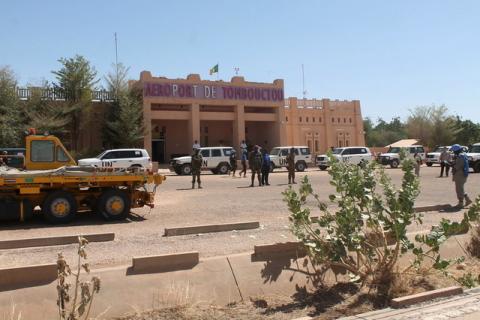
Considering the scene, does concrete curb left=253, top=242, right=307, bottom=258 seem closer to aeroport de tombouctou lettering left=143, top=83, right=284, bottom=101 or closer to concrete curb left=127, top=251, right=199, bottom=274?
concrete curb left=127, top=251, right=199, bottom=274

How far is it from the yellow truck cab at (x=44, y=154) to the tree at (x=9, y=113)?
2278 centimetres

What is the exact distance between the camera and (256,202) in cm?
1566

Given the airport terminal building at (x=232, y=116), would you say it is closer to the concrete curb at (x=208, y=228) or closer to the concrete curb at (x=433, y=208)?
the concrete curb at (x=433, y=208)

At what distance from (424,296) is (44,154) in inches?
395

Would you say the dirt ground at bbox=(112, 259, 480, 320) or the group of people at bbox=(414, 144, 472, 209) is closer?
the dirt ground at bbox=(112, 259, 480, 320)

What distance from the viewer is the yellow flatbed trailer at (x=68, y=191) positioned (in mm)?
11266

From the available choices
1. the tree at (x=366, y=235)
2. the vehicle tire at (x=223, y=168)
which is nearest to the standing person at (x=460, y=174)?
the tree at (x=366, y=235)

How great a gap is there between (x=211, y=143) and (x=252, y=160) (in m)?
24.7

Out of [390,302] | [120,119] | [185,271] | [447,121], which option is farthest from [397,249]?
[447,121]

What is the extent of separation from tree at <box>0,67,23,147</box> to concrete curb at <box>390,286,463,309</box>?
32438 mm

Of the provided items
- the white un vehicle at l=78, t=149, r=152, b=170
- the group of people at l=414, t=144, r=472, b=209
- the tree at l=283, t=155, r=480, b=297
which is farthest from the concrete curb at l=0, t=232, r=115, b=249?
the white un vehicle at l=78, t=149, r=152, b=170

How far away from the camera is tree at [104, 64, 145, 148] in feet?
126

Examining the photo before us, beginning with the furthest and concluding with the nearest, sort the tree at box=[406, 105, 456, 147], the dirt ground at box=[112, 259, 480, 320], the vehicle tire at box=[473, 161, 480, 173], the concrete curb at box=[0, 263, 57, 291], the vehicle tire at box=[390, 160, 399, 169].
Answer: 1. the tree at box=[406, 105, 456, 147]
2. the vehicle tire at box=[390, 160, 399, 169]
3. the vehicle tire at box=[473, 161, 480, 173]
4. the dirt ground at box=[112, 259, 480, 320]
5. the concrete curb at box=[0, 263, 57, 291]

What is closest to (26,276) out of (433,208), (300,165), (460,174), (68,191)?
(68,191)
